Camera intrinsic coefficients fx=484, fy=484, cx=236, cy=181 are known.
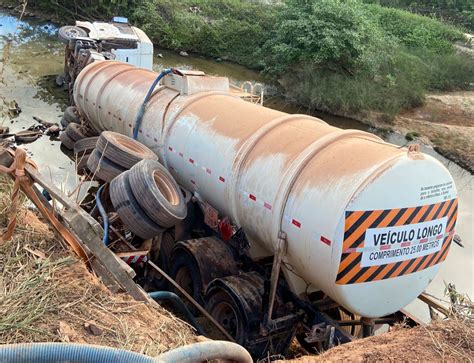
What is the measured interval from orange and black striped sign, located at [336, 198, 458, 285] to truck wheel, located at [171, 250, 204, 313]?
241 centimetres

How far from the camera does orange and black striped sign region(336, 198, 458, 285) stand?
4895mm

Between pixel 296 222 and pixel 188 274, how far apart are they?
2.44 metres

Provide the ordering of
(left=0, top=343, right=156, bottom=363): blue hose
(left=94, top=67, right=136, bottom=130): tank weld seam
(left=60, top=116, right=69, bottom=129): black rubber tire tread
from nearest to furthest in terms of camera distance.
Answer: (left=0, top=343, right=156, bottom=363): blue hose, (left=94, top=67, right=136, bottom=130): tank weld seam, (left=60, top=116, right=69, bottom=129): black rubber tire tread

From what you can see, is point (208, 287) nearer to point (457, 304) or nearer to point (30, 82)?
point (457, 304)

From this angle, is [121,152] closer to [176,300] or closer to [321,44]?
[176,300]

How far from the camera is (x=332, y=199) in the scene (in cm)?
506

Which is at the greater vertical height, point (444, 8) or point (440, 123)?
point (444, 8)

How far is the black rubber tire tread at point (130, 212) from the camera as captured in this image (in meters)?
6.63

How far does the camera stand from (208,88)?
8.62m

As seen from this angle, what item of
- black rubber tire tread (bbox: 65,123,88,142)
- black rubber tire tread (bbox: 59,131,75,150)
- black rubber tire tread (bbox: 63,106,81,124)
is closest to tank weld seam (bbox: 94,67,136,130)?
black rubber tire tread (bbox: 65,123,88,142)

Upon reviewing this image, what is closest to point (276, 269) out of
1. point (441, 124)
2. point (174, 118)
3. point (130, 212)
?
point (130, 212)

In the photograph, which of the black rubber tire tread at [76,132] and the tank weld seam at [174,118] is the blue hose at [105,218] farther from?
the black rubber tire tread at [76,132]

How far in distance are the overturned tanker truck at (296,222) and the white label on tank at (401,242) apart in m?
0.01

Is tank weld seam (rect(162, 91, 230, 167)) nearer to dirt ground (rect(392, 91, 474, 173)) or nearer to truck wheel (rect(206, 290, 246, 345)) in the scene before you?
truck wheel (rect(206, 290, 246, 345))
